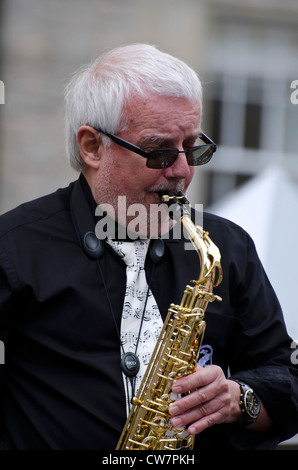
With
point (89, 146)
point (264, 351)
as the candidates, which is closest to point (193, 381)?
point (264, 351)

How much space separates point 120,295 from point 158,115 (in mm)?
647

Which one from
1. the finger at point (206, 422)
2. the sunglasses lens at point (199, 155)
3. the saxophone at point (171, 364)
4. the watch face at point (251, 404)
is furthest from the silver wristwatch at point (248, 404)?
the sunglasses lens at point (199, 155)

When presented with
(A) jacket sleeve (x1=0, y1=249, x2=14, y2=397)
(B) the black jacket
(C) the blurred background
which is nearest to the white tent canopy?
(B) the black jacket

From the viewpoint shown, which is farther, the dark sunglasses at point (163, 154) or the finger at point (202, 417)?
the dark sunglasses at point (163, 154)

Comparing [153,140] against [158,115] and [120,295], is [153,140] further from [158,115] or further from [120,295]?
[120,295]

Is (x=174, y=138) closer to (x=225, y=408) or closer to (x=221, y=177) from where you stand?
(x=225, y=408)

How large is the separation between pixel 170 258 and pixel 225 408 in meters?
0.60

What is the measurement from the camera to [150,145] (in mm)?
2486

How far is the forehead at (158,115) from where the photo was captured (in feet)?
8.09

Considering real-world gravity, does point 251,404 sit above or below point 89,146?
below

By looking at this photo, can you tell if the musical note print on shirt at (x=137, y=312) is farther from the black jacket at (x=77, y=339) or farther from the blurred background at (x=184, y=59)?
the blurred background at (x=184, y=59)

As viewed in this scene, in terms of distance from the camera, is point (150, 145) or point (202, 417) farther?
point (150, 145)

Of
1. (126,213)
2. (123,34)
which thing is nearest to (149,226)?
(126,213)

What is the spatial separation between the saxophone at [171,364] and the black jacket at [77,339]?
0.07 metres
